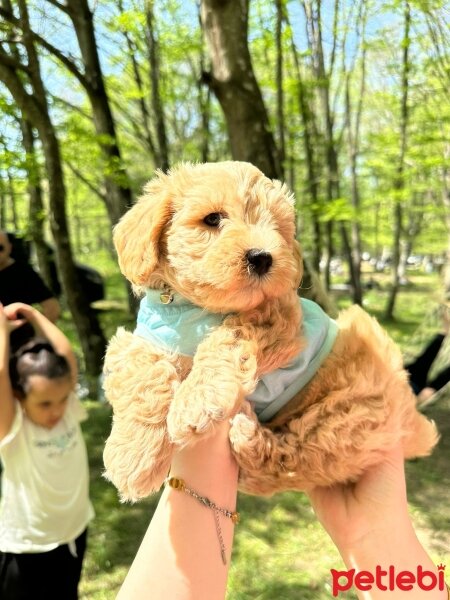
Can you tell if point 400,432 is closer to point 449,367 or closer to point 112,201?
point 449,367

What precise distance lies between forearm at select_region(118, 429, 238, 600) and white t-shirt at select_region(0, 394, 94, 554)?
1565mm

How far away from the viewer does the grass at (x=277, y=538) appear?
342 cm

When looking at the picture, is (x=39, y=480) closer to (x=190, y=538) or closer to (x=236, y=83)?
(x=190, y=538)

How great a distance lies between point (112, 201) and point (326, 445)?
5799mm

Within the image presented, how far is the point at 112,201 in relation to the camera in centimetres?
641

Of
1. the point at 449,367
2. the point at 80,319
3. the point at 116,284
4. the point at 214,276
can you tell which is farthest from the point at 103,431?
the point at 116,284

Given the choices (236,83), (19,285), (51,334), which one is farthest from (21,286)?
(236,83)

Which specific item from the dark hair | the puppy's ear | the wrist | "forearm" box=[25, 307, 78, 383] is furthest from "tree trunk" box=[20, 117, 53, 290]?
the wrist

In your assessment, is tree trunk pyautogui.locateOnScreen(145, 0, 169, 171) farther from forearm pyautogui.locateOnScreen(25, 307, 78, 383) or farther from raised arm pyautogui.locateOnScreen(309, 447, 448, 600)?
raised arm pyautogui.locateOnScreen(309, 447, 448, 600)

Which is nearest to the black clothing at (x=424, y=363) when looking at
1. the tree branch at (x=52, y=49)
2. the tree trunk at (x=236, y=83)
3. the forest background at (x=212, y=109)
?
the forest background at (x=212, y=109)

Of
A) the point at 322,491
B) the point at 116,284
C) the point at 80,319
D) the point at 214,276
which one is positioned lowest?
the point at 116,284

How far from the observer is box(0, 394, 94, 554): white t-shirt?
255cm

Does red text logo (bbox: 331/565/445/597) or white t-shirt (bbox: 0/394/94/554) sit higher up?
red text logo (bbox: 331/565/445/597)

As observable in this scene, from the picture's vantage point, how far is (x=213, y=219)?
3.77ft
